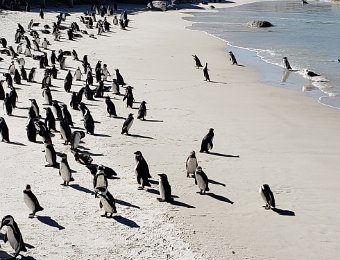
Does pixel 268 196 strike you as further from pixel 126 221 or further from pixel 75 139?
pixel 75 139

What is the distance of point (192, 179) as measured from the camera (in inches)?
506

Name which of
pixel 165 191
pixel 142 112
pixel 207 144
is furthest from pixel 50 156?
pixel 142 112

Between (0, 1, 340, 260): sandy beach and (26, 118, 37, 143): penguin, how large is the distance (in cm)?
17

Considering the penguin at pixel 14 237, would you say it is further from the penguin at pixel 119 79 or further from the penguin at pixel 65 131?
the penguin at pixel 119 79

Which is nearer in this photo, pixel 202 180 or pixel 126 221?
pixel 126 221

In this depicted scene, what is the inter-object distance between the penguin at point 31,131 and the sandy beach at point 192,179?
0.17 meters

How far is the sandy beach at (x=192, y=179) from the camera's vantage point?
9.72 m

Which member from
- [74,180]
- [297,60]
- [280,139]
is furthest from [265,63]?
[74,180]

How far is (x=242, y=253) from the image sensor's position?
9484 millimetres

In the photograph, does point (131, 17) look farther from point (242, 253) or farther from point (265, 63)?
point (242, 253)

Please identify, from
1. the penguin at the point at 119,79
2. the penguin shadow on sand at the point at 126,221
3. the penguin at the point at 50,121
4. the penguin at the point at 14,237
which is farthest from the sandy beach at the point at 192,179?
the penguin at the point at 50,121

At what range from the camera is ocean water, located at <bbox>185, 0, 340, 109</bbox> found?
2570cm

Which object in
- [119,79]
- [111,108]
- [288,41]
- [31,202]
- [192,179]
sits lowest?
[288,41]

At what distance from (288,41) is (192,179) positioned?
28.8 metres
